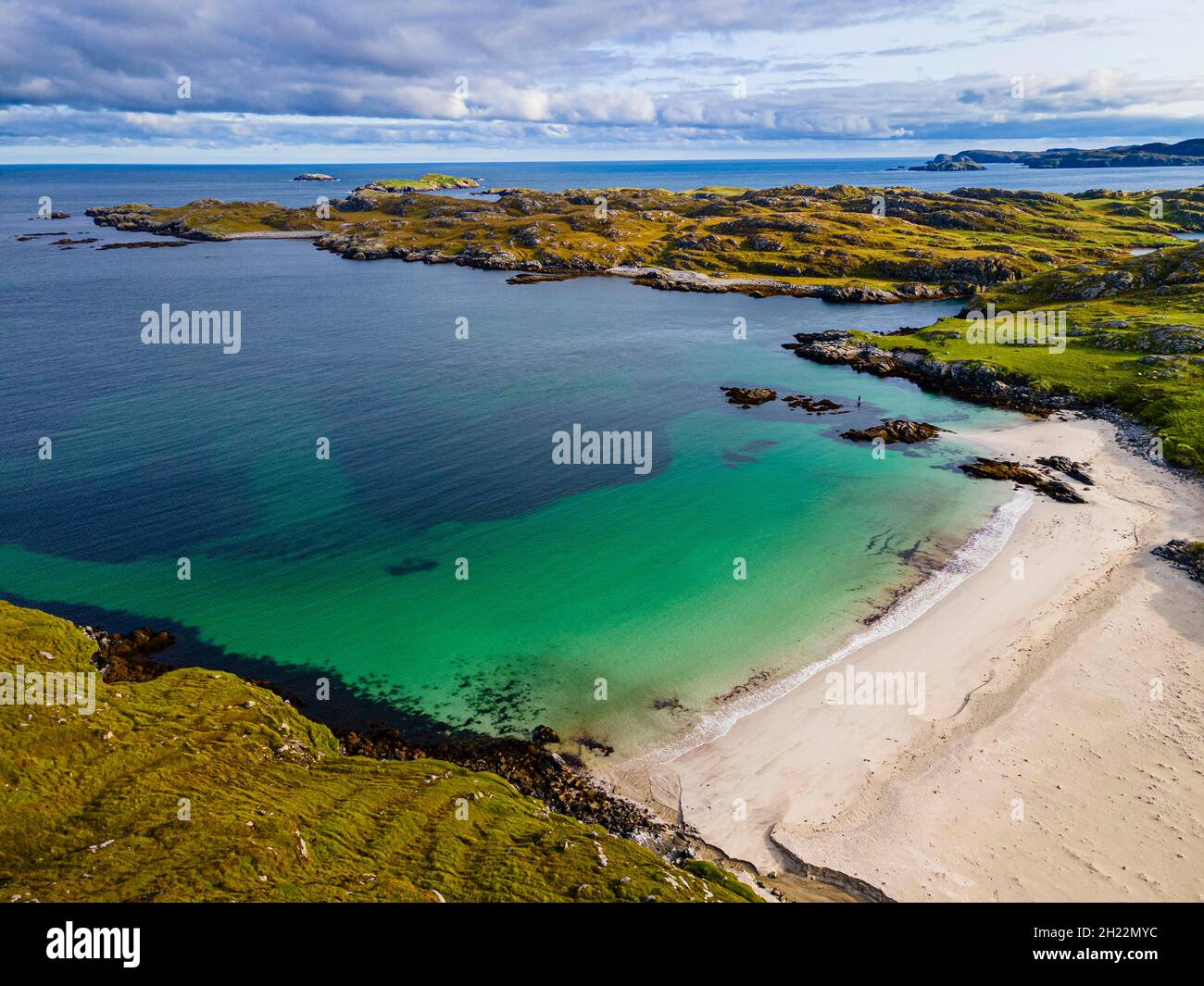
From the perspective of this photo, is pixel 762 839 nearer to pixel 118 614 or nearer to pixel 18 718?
pixel 18 718

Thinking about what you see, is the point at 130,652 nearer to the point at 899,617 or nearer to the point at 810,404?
the point at 899,617

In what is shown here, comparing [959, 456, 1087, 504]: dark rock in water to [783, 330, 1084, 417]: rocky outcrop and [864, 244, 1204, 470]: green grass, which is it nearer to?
[864, 244, 1204, 470]: green grass

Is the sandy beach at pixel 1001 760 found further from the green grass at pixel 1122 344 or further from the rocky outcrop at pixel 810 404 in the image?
the rocky outcrop at pixel 810 404

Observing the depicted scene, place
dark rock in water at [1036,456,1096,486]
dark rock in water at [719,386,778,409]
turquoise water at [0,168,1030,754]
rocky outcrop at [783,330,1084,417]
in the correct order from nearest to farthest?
1. turquoise water at [0,168,1030,754]
2. dark rock in water at [1036,456,1096,486]
3. rocky outcrop at [783,330,1084,417]
4. dark rock in water at [719,386,778,409]

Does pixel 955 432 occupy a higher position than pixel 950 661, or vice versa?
pixel 955 432

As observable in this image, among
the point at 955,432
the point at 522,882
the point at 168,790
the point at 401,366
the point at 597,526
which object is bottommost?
the point at 522,882

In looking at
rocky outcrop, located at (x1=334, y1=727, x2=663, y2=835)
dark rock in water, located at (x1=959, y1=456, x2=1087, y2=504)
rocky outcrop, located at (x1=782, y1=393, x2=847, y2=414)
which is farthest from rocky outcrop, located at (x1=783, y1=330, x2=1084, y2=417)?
rocky outcrop, located at (x1=334, y1=727, x2=663, y2=835)

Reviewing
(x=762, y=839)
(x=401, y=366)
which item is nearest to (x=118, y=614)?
(x=762, y=839)
